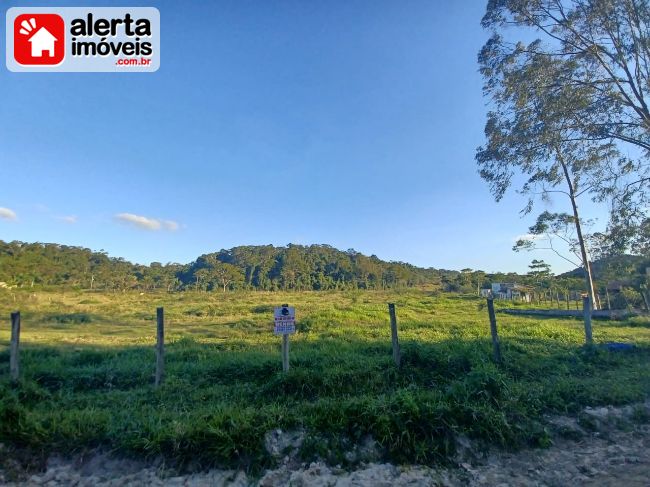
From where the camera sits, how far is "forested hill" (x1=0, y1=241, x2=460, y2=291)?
53844mm

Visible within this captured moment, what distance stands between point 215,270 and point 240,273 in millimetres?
4770

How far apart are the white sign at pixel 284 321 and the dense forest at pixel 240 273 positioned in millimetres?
38352

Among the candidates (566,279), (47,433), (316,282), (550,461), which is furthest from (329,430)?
(316,282)

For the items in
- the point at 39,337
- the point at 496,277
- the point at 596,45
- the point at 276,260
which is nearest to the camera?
the point at 596,45

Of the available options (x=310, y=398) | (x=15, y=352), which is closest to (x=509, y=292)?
(x=310, y=398)

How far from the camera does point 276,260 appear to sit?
251 ft

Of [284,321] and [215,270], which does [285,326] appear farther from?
[215,270]

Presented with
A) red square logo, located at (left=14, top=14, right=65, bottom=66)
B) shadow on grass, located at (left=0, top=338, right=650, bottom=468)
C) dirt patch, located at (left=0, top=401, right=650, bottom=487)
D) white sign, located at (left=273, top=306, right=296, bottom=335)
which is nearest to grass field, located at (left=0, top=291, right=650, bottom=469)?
shadow on grass, located at (left=0, top=338, right=650, bottom=468)

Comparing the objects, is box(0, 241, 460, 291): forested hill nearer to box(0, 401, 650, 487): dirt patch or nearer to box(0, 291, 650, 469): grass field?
box(0, 291, 650, 469): grass field

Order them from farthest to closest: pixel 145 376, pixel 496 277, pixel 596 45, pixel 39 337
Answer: pixel 496 277
pixel 39 337
pixel 596 45
pixel 145 376

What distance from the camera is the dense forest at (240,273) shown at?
50.7 metres

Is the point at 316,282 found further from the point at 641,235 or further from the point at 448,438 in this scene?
the point at 448,438

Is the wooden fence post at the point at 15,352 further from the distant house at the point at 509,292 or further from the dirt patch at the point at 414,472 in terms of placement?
the distant house at the point at 509,292

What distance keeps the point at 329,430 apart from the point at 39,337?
1339 centimetres
